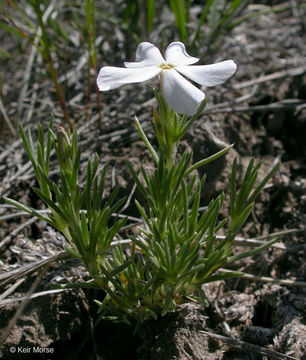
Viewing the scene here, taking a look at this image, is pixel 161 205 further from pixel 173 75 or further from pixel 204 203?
pixel 204 203

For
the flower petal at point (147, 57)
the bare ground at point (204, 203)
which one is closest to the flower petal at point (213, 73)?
the flower petal at point (147, 57)

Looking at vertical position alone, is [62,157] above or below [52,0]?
below

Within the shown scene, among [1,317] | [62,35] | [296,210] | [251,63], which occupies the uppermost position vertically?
[62,35]

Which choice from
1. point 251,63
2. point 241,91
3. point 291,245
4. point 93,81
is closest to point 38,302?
point 291,245

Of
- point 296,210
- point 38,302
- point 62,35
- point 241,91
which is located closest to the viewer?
point 38,302

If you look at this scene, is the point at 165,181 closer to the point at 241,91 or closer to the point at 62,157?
the point at 62,157

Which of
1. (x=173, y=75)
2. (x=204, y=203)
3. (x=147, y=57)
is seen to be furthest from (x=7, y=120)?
(x=173, y=75)

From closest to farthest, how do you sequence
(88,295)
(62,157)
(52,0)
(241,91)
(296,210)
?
1. (62,157)
2. (88,295)
3. (296,210)
4. (241,91)
5. (52,0)
